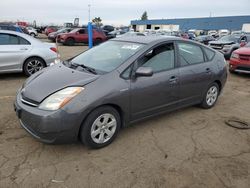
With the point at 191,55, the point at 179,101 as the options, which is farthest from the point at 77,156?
the point at 191,55

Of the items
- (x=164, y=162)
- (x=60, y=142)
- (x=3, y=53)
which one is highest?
(x=3, y=53)

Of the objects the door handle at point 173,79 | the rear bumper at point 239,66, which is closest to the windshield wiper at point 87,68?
the door handle at point 173,79

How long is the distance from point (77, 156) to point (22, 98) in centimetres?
112

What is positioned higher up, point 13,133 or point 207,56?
point 207,56

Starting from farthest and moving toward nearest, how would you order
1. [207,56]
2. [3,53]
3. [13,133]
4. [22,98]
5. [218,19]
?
[218,19], [3,53], [207,56], [13,133], [22,98]

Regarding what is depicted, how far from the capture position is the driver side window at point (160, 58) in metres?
3.84

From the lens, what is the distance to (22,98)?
3348 mm

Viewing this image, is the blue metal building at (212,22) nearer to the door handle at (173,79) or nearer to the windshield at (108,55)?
the door handle at (173,79)

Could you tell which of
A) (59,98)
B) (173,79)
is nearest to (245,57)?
(173,79)

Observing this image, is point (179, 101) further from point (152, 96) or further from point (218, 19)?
point (218, 19)

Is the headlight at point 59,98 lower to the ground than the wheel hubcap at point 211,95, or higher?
higher

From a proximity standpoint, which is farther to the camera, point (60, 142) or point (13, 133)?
point (13, 133)

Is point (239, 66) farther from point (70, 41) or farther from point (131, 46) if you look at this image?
point (70, 41)

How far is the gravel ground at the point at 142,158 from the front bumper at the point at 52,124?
1.07 ft
